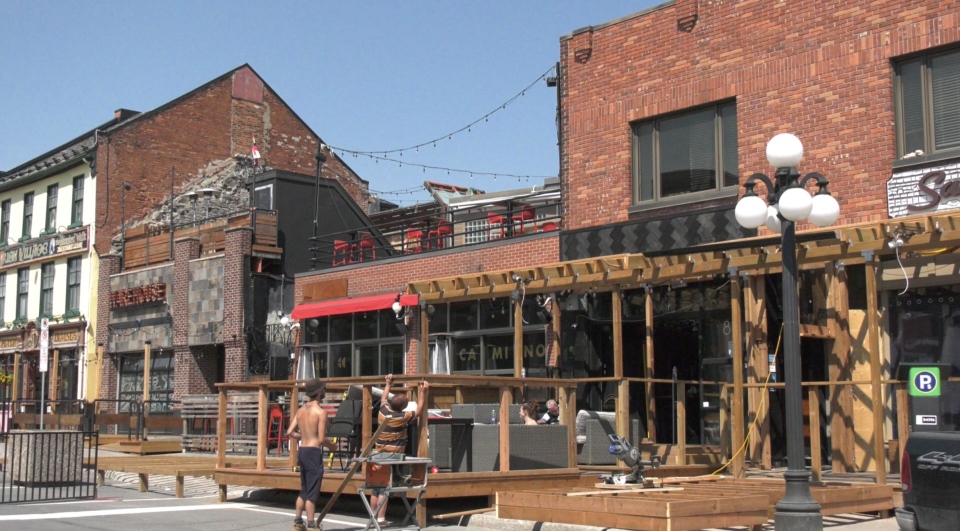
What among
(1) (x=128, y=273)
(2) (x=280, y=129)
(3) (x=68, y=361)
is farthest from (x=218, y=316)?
(2) (x=280, y=129)

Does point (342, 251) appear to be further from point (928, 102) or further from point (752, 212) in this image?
point (752, 212)

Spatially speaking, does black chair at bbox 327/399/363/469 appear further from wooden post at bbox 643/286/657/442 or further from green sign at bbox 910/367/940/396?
green sign at bbox 910/367/940/396

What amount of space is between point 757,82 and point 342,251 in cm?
1335

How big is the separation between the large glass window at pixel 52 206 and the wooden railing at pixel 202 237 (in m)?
4.51

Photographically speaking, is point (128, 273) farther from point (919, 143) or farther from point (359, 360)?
point (919, 143)

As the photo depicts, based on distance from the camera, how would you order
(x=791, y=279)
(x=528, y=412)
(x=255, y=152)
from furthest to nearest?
1. (x=255, y=152)
2. (x=528, y=412)
3. (x=791, y=279)

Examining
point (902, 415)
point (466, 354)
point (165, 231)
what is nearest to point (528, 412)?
point (902, 415)

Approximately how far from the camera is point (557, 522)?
35.3 feet

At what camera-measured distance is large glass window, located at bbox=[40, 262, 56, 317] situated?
36.8 m

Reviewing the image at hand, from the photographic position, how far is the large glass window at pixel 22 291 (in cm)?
3844

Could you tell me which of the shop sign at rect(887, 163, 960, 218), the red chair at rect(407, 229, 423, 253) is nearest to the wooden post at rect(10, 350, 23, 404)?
the red chair at rect(407, 229, 423, 253)

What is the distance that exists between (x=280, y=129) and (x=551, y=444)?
28.9 metres

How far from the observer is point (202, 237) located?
30.4 m

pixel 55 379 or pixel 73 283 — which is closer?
pixel 73 283
